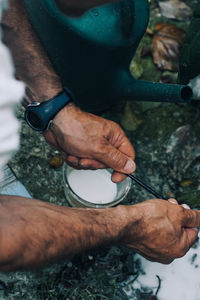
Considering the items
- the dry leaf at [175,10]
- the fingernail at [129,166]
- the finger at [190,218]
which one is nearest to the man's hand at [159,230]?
the finger at [190,218]

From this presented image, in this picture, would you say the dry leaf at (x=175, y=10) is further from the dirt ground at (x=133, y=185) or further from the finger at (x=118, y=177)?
the finger at (x=118, y=177)

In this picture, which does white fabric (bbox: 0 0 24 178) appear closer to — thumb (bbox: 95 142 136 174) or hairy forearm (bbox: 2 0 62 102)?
hairy forearm (bbox: 2 0 62 102)

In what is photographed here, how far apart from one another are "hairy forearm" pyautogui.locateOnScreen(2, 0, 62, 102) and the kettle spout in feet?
0.75

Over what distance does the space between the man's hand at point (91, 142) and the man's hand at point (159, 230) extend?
13cm

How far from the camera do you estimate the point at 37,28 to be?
3.44 feet

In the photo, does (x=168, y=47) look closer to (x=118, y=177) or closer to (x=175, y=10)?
(x=175, y=10)

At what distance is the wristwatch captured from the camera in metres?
1.04

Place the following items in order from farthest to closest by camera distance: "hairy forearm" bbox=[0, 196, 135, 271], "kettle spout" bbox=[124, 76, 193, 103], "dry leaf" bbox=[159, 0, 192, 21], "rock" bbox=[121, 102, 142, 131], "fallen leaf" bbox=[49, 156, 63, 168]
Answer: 1. "dry leaf" bbox=[159, 0, 192, 21]
2. "rock" bbox=[121, 102, 142, 131]
3. "fallen leaf" bbox=[49, 156, 63, 168]
4. "kettle spout" bbox=[124, 76, 193, 103]
5. "hairy forearm" bbox=[0, 196, 135, 271]

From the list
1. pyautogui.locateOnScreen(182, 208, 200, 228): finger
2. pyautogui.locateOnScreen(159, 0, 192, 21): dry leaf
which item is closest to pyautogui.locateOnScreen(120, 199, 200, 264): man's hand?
pyautogui.locateOnScreen(182, 208, 200, 228): finger

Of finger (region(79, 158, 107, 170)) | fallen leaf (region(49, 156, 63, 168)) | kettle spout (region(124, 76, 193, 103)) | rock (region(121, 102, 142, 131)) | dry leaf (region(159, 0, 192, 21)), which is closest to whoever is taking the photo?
kettle spout (region(124, 76, 193, 103))

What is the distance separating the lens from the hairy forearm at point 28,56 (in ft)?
3.59

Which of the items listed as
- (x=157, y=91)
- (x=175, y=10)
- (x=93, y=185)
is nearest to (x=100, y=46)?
(x=157, y=91)

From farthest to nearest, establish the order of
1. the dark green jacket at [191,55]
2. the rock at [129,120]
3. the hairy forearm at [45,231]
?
the rock at [129,120] → the dark green jacket at [191,55] → the hairy forearm at [45,231]

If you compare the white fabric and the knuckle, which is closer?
the knuckle
